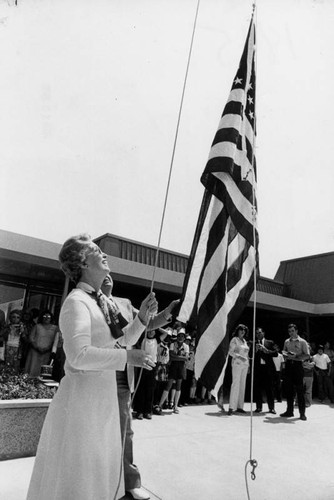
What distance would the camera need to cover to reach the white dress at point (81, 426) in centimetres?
152

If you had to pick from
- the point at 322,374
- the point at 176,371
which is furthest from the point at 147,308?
the point at 322,374

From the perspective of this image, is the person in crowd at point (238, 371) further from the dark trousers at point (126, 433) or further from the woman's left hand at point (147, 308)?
the woman's left hand at point (147, 308)

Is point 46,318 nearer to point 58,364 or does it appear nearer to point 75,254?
point 58,364

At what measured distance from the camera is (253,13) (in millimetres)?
3014

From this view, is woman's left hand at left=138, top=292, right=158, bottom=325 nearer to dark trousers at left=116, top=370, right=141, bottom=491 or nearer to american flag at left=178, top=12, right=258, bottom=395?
american flag at left=178, top=12, right=258, bottom=395

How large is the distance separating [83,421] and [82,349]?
0.35 metres

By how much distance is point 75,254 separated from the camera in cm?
190

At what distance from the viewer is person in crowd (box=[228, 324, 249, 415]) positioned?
23.7 feet

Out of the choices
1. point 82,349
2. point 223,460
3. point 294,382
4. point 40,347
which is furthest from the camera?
point 294,382

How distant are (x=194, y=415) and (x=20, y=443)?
3.93 metres

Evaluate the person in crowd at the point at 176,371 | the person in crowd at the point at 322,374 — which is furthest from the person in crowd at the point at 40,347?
the person in crowd at the point at 322,374

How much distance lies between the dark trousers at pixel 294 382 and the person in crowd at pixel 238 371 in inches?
34.3

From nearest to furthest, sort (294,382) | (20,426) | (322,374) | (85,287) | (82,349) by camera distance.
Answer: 1. (82,349)
2. (85,287)
3. (20,426)
4. (294,382)
5. (322,374)

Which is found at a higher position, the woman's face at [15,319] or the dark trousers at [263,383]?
the woman's face at [15,319]
